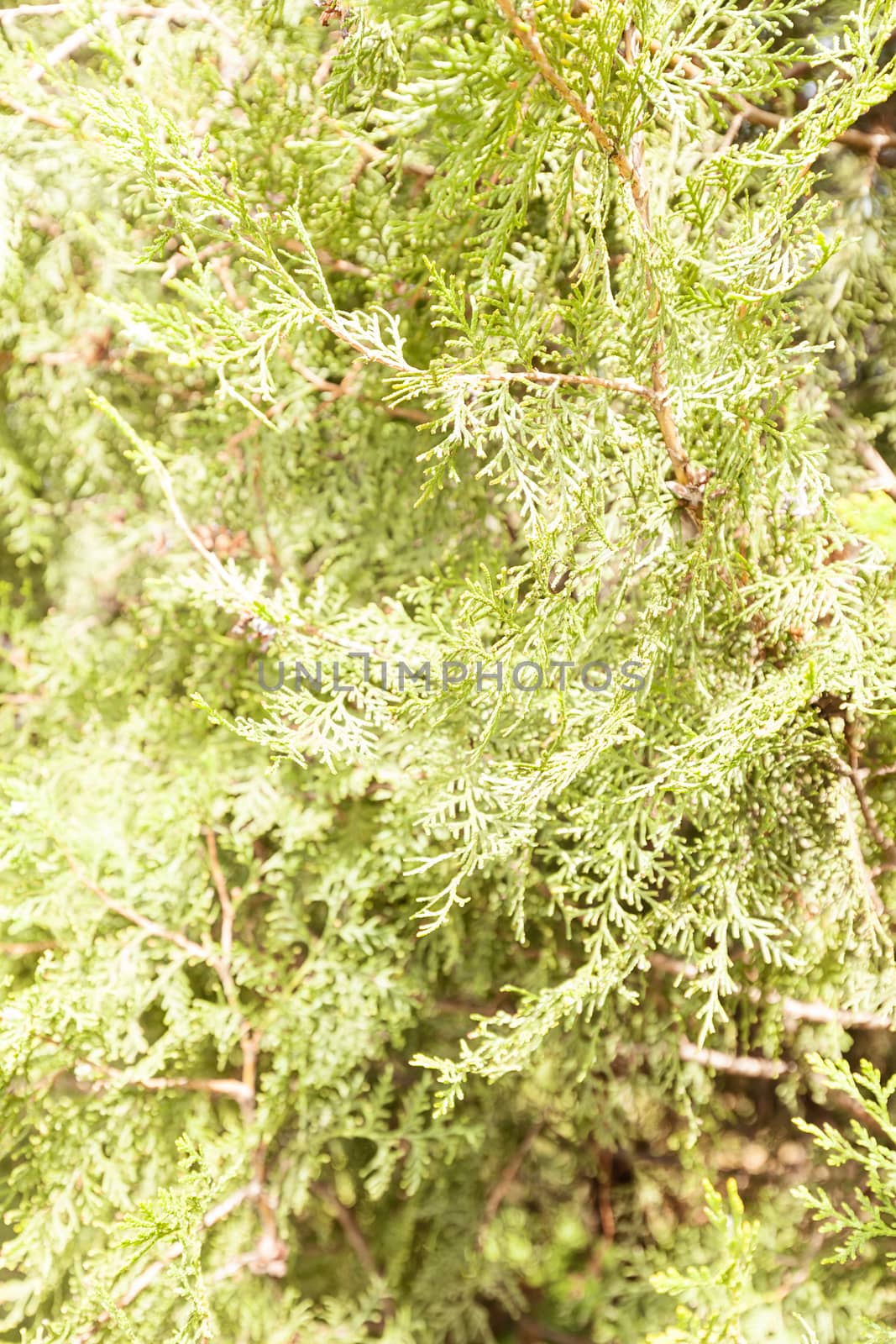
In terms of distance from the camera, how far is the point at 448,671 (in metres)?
1.15

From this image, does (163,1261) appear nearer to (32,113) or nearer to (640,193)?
(640,193)

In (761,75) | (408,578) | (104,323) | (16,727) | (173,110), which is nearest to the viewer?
(761,75)

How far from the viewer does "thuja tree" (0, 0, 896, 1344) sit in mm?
924

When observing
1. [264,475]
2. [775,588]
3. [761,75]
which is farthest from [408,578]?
[761,75]

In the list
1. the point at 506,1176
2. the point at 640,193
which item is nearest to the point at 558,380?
the point at 640,193

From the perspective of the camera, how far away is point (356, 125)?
1140 mm

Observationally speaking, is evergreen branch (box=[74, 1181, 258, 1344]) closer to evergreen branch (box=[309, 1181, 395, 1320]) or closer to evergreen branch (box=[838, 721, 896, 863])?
evergreen branch (box=[309, 1181, 395, 1320])

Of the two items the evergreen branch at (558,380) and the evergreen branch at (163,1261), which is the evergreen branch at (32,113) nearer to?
the evergreen branch at (558,380)

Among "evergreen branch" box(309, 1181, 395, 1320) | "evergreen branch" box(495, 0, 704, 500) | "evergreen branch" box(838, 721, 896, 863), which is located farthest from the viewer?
"evergreen branch" box(309, 1181, 395, 1320)

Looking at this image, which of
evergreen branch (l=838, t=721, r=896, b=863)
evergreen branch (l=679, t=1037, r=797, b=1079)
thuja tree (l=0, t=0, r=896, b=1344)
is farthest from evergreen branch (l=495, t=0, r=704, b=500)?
evergreen branch (l=679, t=1037, r=797, b=1079)

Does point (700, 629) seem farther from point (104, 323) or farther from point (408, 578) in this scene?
point (104, 323)

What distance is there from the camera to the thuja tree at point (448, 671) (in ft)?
3.03

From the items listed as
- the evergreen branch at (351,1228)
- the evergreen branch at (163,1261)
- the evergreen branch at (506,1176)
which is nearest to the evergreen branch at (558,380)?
the evergreen branch at (163,1261)

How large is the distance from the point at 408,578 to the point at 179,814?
531mm
